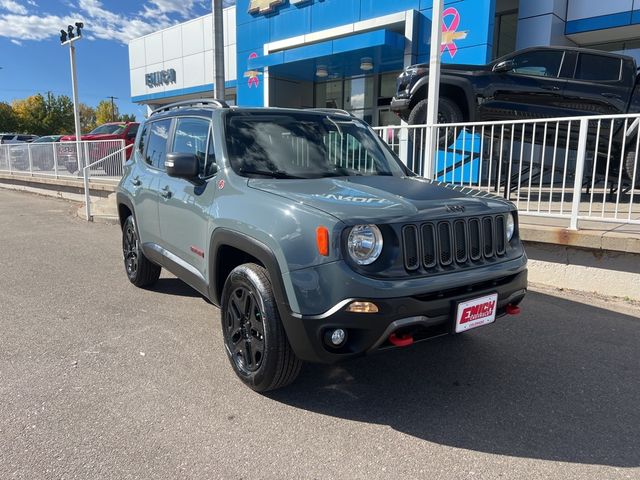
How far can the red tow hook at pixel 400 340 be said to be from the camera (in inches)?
104

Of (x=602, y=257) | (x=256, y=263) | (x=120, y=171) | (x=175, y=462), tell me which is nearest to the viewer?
(x=175, y=462)

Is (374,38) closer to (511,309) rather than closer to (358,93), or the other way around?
(358,93)

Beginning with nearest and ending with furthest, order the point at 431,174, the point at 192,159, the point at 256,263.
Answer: the point at 256,263, the point at 192,159, the point at 431,174

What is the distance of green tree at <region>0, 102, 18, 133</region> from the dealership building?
5162 cm

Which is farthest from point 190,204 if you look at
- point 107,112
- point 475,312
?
point 107,112

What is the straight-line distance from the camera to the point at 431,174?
679 centimetres

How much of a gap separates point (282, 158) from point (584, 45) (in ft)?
43.0

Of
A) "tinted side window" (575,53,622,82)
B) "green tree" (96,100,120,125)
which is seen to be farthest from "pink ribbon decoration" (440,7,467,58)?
"green tree" (96,100,120,125)

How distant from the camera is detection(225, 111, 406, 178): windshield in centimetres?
349

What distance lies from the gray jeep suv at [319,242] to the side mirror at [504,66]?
4.65 metres

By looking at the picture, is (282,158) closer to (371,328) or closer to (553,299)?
(371,328)

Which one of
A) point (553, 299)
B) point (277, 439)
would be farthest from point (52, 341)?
point (553, 299)

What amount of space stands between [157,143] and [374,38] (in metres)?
9.66

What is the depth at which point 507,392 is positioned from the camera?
318 cm
